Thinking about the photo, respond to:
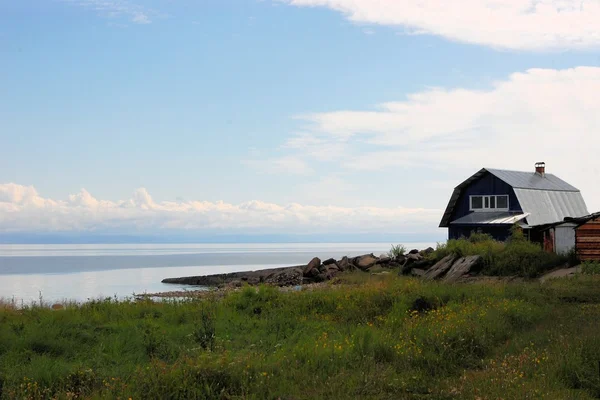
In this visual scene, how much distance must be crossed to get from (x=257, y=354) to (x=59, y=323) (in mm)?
6443

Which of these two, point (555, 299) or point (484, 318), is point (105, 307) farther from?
point (555, 299)

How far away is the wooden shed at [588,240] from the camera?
93.2 feet

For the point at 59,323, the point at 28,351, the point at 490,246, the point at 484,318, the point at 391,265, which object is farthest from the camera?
the point at 391,265

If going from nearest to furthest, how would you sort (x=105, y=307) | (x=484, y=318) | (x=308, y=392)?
(x=308, y=392), (x=484, y=318), (x=105, y=307)

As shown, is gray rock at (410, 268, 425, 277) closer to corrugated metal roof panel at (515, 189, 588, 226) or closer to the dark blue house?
the dark blue house

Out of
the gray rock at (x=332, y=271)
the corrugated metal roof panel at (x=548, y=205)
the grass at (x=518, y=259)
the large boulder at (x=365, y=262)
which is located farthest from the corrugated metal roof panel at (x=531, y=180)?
the grass at (x=518, y=259)

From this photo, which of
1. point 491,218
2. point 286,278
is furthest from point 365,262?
point 491,218

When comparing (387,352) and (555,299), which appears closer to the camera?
(387,352)

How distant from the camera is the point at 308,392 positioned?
859cm

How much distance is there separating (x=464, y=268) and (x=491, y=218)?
18254mm

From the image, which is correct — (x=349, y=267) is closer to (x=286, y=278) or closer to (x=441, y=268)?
(x=286, y=278)

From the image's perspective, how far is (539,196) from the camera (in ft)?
155

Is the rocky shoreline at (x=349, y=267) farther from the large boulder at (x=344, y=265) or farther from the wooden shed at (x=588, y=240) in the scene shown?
the wooden shed at (x=588, y=240)

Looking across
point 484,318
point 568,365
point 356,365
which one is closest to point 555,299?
point 484,318
